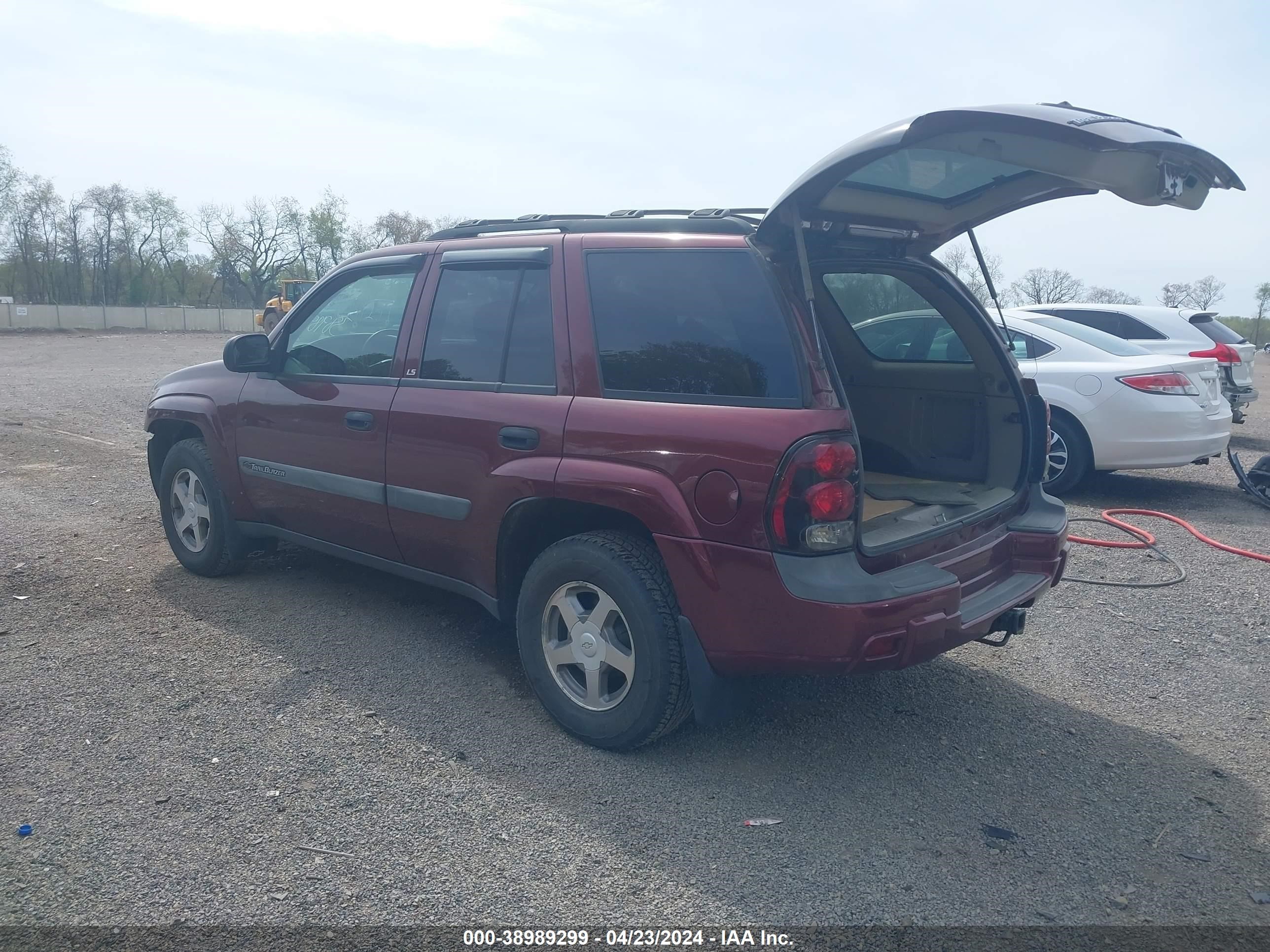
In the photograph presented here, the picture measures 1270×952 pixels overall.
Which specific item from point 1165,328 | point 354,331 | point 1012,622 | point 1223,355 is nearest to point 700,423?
point 1012,622

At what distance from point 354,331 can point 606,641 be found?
218 centimetres

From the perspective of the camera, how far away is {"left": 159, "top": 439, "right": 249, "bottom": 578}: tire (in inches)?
215

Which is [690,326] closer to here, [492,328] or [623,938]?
[492,328]

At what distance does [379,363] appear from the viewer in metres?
4.57

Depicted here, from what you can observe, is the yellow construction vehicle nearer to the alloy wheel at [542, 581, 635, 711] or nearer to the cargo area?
the cargo area

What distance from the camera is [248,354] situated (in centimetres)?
501

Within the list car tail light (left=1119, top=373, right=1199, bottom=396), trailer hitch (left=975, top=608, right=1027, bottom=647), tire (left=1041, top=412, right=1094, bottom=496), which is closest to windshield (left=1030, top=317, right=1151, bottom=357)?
car tail light (left=1119, top=373, right=1199, bottom=396)

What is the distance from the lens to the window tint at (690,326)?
3.31 m

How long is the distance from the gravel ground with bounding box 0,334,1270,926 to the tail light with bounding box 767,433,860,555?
938mm

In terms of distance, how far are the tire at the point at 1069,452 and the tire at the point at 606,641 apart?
226 inches

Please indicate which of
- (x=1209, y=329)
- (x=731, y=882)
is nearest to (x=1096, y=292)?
(x=1209, y=329)

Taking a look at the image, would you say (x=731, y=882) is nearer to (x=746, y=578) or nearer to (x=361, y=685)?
(x=746, y=578)

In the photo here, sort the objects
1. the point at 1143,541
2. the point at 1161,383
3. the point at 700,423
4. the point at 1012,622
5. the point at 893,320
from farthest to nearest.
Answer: the point at 1161,383
the point at 1143,541
the point at 893,320
the point at 1012,622
the point at 700,423

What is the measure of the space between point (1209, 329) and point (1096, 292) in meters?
11.7
